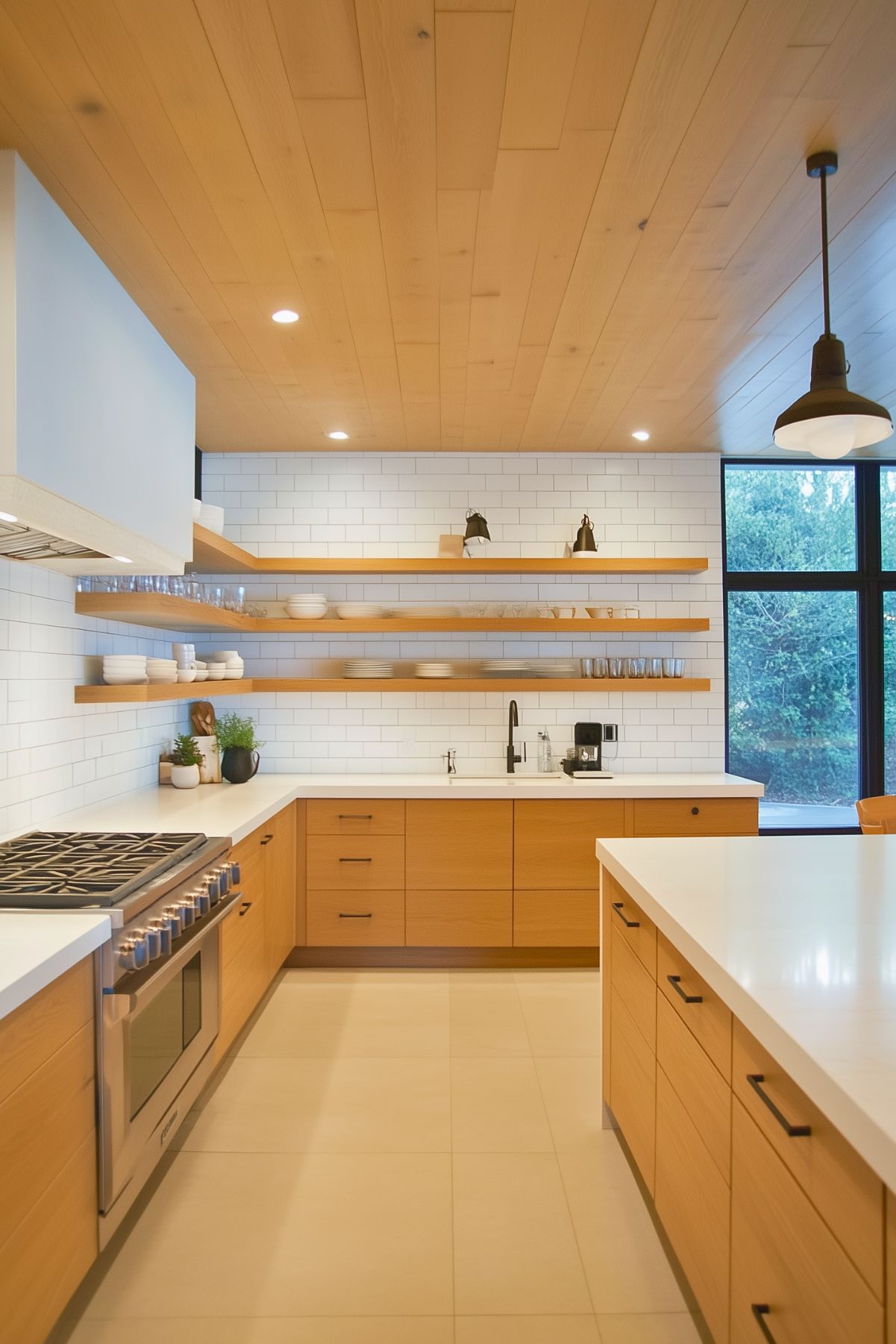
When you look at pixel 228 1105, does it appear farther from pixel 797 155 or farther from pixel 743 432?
pixel 743 432

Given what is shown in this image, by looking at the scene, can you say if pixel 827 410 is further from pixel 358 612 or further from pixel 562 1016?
pixel 358 612

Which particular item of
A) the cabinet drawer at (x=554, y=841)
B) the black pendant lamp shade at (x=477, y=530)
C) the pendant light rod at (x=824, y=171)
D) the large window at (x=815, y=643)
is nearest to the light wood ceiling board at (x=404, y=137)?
the pendant light rod at (x=824, y=171)

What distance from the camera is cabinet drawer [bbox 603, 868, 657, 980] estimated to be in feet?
6.87

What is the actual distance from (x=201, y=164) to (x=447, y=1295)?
2.77 metres

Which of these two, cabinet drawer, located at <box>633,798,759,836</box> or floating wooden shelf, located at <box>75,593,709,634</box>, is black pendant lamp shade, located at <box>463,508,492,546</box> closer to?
floating wooden shelf, located at <box>75,593,709,634</box>

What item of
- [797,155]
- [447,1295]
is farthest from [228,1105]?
[797,155]

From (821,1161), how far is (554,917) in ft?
10.0

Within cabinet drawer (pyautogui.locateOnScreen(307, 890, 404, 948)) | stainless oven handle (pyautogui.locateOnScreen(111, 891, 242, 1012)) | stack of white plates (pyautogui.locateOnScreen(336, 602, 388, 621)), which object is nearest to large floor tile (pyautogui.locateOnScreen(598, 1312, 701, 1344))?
stainless oven handle (pyautogui.locateOnScreen(111, 891, 242, 1012))

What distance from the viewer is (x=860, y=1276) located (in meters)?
1.03

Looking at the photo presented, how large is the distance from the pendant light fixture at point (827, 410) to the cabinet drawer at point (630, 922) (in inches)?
53.8

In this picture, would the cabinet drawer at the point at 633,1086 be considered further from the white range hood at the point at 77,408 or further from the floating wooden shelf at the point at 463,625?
the floating wooden shelf at the point at 463,625

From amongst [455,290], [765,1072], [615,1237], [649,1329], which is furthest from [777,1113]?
[455,290]

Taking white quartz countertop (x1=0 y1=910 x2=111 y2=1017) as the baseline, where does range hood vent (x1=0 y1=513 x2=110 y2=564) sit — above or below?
above

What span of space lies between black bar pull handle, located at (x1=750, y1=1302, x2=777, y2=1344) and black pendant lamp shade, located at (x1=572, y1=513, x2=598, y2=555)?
3.70m
